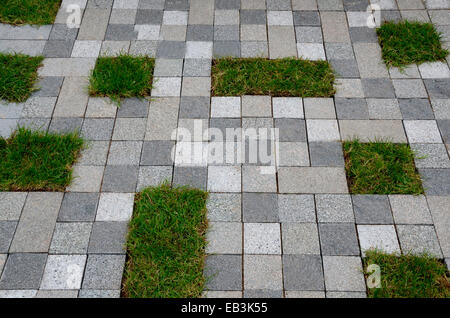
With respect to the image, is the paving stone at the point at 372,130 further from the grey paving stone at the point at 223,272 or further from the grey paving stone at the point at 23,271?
the grey paving stone at the point at 23,271

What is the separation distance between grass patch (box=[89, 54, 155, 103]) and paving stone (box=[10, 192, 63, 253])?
1.23 metres

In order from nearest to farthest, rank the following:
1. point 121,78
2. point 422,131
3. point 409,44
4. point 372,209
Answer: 1. point 372,209
2. point 422,131
3. point 121,78
4. point 409,44

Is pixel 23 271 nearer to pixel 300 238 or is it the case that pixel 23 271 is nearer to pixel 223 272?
pixel 223 272

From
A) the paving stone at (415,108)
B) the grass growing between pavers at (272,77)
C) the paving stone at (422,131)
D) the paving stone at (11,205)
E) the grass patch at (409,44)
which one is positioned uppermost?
the grass patch at (409,44)

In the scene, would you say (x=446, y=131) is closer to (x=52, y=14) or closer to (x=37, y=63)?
(x=37, y=63)

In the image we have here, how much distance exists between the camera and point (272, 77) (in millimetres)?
4406

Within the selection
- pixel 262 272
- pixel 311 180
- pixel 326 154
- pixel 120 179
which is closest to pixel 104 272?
pixel 120 179

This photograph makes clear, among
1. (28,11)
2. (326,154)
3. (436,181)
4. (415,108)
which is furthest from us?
(28,11)

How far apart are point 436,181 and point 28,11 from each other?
16.0 feet

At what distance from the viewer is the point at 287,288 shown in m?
3.14

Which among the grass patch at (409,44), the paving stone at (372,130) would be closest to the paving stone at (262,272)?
the paving stone at (372,130)

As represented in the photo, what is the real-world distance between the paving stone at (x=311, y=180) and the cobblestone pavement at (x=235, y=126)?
0.01 meters

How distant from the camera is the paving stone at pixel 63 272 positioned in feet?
10.3

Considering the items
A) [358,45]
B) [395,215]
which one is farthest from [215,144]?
[358,45]
